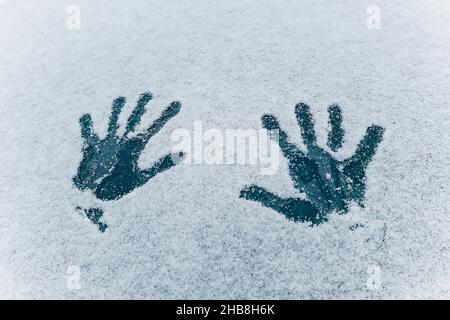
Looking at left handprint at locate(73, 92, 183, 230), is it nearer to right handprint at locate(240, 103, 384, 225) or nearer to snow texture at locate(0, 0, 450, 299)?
snow texture at locate(0, 0, 450, 299)

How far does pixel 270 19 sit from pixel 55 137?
890mm

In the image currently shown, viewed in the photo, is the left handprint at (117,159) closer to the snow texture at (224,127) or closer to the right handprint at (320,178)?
the snow texture at (224,127)

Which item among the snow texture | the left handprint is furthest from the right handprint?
the left handprint

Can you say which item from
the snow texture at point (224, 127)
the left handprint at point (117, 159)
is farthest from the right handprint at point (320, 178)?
the left handprint at point (117, 159)

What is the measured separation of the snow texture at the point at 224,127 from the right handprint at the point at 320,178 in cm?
2

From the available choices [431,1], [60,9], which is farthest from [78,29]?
[431,1]

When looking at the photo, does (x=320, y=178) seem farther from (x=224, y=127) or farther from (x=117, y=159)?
(x=117, y=159)

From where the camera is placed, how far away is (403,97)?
1.15 meters

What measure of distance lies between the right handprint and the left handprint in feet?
1.03

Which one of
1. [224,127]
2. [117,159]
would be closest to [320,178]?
[224,127]

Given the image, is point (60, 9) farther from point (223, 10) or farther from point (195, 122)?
point (195, 122)

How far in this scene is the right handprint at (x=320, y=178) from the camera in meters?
0.99

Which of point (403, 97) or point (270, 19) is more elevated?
point (270, 19)

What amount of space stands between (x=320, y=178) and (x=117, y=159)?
0.60 m
